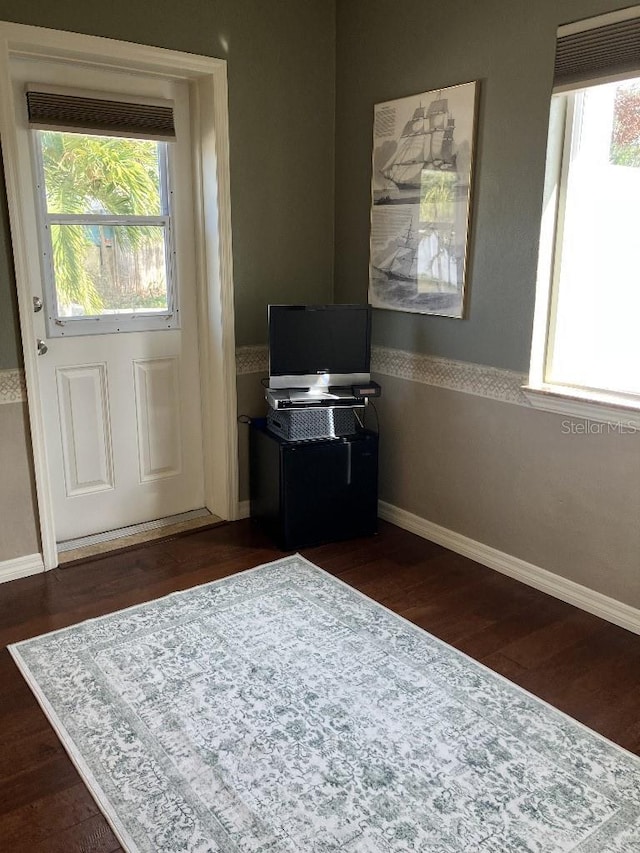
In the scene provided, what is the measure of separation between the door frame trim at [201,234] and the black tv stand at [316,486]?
0.25 metres

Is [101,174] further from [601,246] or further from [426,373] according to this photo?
[601,246]

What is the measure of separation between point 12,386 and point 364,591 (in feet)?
5.47

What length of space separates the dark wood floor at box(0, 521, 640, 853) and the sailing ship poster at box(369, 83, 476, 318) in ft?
3.83

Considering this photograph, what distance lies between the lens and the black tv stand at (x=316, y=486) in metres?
3.24

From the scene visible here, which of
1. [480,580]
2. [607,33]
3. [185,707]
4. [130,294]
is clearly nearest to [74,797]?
[185,707]

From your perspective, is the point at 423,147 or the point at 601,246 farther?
the point at 423,147

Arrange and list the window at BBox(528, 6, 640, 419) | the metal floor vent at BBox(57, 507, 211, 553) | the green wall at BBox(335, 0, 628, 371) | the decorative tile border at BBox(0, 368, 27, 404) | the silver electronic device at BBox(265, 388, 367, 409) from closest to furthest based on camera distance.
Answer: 1. the window at BBox(528, 6, 640, 419)
2. the green wall at BBox(335, 0, 628, 371)
3. the decorative tile border at BBox(0, 368, 27, 404)
4. the silver electronic device at BBox(265, 388, 367, 409)
5. the metal floor vent at BBox(57, 507, 211, 553)

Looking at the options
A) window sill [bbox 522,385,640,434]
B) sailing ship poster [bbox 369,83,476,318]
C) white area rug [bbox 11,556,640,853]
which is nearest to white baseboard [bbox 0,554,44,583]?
white area rug [bbox 11,556,640,853]

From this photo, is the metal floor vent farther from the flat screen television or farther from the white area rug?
the flat screen television

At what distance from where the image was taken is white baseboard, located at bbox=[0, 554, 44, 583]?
3010mm

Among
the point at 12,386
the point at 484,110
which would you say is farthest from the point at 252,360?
the point at 484,110

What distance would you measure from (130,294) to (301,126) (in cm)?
118

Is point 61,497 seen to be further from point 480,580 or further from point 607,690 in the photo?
point 607,690

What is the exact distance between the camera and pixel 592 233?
8.67 ft
